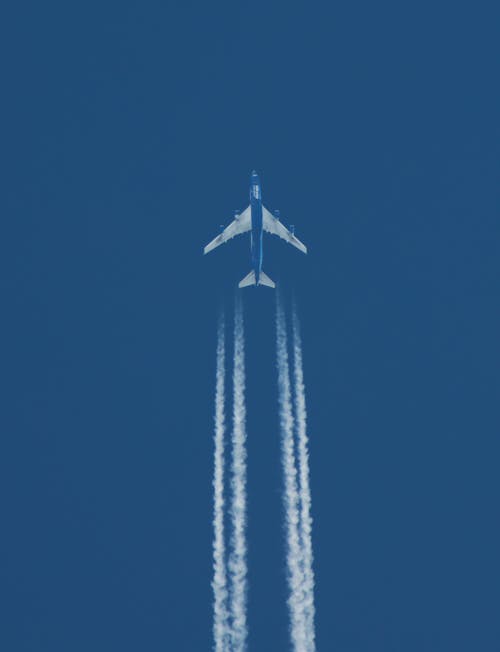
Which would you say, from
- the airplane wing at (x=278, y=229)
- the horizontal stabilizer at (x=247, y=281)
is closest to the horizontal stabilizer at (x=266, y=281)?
the horizontal stabilizer at (x=247, y=281)

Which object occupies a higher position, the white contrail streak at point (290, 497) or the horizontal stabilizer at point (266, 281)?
the horizontal stabilizer at point (266, 281)

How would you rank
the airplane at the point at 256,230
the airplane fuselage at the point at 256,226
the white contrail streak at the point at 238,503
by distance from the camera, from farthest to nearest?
Result: 1. the airplane at the point at 256,230
2. the airplane fuselage at the point at 256,226
3. the white contrail streak at the point at 238,503

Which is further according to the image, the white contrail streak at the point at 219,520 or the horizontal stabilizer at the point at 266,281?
the horizontal stabilizer at the point at 266,281

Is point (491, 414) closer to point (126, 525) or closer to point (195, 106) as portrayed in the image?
point (126, 525)

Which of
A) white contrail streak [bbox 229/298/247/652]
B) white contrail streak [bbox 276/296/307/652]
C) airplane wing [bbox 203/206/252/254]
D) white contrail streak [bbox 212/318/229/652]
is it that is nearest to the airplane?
airplane wing [bbox 203/206/252/254]

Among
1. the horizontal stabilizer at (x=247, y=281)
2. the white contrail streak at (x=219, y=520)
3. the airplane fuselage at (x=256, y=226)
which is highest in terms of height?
the airplane fuselage at (x=256, y=226)

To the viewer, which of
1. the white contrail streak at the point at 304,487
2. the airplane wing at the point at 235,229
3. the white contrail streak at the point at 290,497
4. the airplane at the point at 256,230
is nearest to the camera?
the white contrail streak at the point at 290,497

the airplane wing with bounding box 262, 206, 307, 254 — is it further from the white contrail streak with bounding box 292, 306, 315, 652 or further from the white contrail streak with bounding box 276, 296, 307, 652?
the white contrail streak with bounding box 292, 306, 315, 652

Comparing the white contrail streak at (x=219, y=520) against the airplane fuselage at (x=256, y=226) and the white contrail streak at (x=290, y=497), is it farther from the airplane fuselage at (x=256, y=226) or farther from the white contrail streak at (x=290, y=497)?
the airplane fuselage at (x=256, y=226)
